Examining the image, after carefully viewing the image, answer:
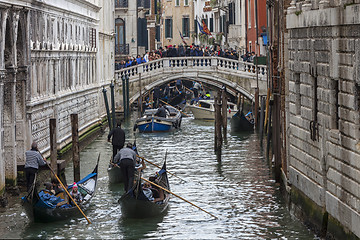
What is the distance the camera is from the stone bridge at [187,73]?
26.9m

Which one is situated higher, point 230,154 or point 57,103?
point 57,103

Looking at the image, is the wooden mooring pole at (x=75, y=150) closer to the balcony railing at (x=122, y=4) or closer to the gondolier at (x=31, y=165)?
the gondolier at (x=31, y=165)

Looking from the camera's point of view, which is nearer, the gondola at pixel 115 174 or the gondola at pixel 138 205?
the gondola at pixel 138 205

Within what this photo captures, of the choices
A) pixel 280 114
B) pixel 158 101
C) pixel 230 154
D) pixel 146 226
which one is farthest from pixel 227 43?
pixel 146 226

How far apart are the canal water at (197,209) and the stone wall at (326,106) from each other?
0.78 metres

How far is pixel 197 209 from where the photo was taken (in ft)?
41.0

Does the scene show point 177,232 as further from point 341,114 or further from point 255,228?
point 341,114

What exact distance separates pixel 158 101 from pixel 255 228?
19.8 m

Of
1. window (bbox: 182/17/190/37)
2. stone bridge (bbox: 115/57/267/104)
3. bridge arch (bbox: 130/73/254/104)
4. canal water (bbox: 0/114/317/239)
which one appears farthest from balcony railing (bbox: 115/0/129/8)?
canal water (bbox: 0/114/317/239)

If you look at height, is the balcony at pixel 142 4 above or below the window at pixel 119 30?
above

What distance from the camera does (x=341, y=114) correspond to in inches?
356

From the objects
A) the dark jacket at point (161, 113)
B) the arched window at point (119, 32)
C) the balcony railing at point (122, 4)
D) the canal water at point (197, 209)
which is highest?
the balcony railing at point (122, 4)

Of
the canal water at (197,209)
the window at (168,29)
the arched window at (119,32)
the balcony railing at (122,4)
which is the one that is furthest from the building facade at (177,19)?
the canal water at (197,209)

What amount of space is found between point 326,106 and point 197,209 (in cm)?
344
